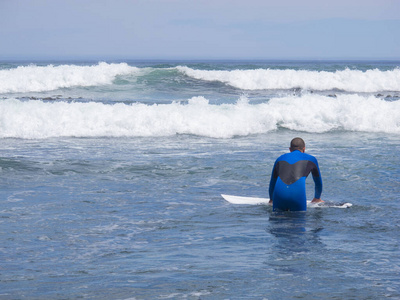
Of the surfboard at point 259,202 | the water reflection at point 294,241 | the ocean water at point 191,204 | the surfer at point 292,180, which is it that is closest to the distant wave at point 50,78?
the ocean water at point 191,204

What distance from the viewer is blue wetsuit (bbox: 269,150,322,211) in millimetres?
8172

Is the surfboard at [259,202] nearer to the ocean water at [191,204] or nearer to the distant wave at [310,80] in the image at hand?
the ocean water at [191,204]

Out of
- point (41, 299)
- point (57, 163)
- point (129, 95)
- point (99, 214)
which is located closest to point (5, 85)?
point (129, 95)

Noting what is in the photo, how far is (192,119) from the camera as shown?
1944cm

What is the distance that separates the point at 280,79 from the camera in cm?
4412

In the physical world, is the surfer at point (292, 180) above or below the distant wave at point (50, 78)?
below

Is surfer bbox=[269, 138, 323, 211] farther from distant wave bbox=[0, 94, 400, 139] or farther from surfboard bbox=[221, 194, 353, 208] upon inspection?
distant wave bbox=[0, 94, 400, 139]

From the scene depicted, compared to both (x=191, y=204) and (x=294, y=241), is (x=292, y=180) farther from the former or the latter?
(x=191, y=204)

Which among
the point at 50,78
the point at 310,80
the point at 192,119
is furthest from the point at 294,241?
the point at 310,80

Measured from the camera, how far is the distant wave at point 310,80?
4300 centimetres

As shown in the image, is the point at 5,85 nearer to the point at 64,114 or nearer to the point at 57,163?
the point at 64,114

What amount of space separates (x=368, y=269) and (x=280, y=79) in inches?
1544

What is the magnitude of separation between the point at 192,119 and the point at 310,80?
27067 millimetres

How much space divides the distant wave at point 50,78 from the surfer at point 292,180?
3309cm
